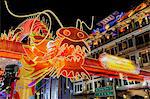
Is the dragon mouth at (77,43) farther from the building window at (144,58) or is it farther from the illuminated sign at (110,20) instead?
the illuminated sign at (110,20)

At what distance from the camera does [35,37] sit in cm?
484

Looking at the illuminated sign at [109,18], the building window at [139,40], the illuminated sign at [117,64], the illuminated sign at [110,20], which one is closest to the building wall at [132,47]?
the building window at [139,40]

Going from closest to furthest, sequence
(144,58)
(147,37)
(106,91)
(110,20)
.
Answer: (106,91) < (147,37) < (144,58) < (110,20)

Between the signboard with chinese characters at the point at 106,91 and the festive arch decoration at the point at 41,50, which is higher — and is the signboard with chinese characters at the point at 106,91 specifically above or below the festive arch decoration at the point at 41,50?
below

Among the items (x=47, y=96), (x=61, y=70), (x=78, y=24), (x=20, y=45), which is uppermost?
(x=78, y=24)

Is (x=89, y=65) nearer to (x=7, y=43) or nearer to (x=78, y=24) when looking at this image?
(x=78, y=24)

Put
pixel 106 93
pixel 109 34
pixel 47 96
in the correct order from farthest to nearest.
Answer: pixel 47 96 → pixel 109 34 → pixel 106 93

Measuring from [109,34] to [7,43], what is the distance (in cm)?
1766

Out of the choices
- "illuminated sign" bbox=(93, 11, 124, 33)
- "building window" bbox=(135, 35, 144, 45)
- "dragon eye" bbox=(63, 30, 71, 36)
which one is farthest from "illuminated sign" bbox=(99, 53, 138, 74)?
"illuminated sign" bbox=(93, 11, 124, 33)

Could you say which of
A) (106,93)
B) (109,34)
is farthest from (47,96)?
(106,93)

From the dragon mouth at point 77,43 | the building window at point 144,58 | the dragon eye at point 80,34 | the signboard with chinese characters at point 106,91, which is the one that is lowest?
the signboard with chinese characters at point 106,91

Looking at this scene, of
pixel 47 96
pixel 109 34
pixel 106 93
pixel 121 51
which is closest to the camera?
pixel 106 93

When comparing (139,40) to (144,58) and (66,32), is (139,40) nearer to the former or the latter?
(144,58)

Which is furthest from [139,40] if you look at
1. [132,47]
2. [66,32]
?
[66,32]
